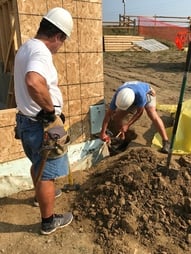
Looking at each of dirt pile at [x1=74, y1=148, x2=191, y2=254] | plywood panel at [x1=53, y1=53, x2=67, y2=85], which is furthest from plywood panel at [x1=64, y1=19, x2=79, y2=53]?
dirt pile at [x1=74, y1=148, x2=191, y2=254]

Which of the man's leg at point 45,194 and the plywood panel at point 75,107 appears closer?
the man's leg at point 45,194

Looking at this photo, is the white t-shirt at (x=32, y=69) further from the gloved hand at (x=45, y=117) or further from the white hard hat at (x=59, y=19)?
the white hard hat at (x=59, y=19)

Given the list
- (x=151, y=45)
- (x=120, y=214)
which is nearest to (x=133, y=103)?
(x=120, y=214)

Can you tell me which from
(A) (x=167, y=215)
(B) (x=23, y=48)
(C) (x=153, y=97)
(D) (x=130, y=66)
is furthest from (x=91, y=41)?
(D) (x=130, y=66)

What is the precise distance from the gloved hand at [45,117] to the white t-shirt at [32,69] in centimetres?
4

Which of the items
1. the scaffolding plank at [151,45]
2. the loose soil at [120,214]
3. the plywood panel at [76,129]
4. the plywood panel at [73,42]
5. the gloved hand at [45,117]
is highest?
the plywood panel at [73,42]

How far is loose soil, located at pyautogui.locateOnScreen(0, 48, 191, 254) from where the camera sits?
2.99 m

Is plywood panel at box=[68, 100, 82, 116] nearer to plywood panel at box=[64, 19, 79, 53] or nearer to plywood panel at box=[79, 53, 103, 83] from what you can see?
plywood panel at box=[79, 53, 103, 83]

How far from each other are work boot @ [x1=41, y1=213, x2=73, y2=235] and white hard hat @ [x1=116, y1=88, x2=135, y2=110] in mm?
1769

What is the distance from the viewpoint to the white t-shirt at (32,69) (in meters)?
2.50

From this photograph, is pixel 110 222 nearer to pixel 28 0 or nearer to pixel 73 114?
pixel 73 114

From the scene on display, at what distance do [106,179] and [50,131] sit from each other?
1295 mm

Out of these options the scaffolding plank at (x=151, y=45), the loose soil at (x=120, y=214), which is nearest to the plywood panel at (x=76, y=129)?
the loose soil at (x=120, y=214)

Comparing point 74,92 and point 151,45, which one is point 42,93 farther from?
point 151,45
